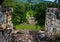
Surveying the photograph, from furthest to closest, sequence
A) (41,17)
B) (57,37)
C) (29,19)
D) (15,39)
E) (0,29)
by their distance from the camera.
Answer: (29,19) < (41,17) < (15,39) < (57,37) < (0,29)

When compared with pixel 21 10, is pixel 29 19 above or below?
below

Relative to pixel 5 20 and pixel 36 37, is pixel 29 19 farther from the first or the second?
pixel 5 20

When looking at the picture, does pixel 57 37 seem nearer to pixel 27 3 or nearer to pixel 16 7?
pixel 16 7

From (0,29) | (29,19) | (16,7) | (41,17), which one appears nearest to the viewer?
(0,29)

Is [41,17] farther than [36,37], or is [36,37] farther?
[41,17]

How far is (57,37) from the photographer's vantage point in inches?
142

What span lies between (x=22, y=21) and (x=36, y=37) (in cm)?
545

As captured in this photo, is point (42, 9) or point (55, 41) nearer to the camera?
point (55, 41)

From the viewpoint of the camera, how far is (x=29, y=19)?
34.9ft

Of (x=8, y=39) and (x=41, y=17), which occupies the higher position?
(x=8, y=39)

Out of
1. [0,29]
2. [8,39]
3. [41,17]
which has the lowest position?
[41,17]

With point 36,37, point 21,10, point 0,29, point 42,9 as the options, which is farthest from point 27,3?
point 0,29

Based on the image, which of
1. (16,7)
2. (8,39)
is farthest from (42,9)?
(8,39)

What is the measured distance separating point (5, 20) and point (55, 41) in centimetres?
97
